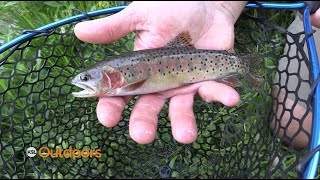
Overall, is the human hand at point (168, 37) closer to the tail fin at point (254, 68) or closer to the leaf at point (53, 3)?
the tail fin at point (254, 68)

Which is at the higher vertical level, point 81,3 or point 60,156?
point 81,3

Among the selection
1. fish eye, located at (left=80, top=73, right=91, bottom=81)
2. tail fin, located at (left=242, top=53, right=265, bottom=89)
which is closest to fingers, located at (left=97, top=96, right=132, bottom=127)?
fish eye, located at (left=80, top=73, right=91, bottom=81)

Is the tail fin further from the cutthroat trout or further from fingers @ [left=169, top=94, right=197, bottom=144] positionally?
fingers @ [left=169, top=94, right=197, bottom=144]

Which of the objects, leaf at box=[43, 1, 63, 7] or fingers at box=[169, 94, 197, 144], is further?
leaf at box=[43, 1, 63, 7]

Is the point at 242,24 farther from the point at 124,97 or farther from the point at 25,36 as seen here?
the point at 25,36

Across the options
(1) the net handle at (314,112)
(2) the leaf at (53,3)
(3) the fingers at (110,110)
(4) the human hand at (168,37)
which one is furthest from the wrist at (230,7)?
(2) the leaf at (53,3)

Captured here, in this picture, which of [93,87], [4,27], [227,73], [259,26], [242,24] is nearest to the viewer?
[93,87]

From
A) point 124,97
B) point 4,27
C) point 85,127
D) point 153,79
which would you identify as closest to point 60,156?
point 85,127

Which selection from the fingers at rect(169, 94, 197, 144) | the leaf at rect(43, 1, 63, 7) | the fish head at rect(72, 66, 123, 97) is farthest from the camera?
the leaf at rect(43, 1, 63, 7)
